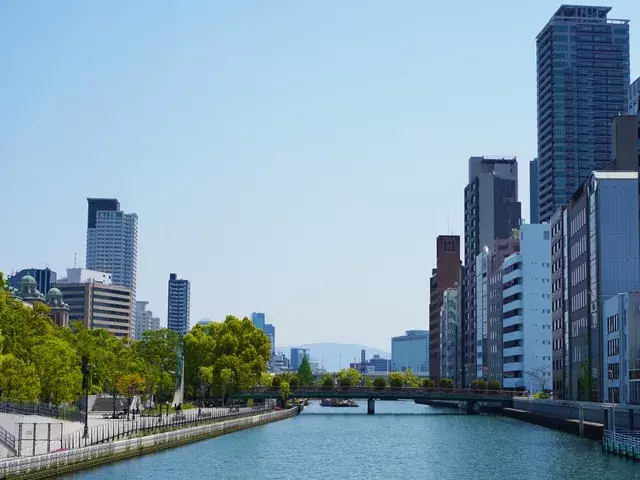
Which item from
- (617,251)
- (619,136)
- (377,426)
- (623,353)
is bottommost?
(377,426)

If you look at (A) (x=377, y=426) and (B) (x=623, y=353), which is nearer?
(B) (x=623, y=353)

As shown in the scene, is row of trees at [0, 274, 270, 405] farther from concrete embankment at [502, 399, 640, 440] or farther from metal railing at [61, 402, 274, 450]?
concrete embankment at [502, 399, 640, 440]

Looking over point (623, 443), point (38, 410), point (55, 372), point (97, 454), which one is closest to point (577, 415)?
point (623, 443)

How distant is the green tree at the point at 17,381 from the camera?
332ft

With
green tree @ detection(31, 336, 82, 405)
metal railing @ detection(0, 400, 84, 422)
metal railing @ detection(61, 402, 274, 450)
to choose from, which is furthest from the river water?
green tree @ detection(31, 336, 82, 405)

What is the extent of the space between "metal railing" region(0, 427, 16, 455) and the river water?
480cm

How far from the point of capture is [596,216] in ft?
478

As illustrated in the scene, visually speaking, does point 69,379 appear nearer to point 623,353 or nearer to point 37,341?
point 37,341

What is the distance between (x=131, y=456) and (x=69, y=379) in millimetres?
29838

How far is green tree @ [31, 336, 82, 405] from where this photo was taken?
380ft

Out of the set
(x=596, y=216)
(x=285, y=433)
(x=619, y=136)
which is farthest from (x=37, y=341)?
(x=619, y=136)

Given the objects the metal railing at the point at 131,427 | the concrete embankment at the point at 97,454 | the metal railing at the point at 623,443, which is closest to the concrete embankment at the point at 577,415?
the metal railing at the point at 623,443

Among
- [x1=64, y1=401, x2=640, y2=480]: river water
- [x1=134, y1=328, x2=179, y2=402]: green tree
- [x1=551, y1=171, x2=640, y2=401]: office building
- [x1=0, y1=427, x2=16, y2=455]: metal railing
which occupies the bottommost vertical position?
[x1=64, y1=401, x2=640, y2=480]: river water

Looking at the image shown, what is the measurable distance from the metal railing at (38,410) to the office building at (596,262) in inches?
2772
